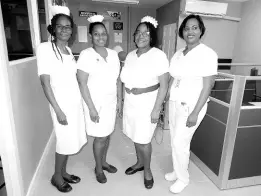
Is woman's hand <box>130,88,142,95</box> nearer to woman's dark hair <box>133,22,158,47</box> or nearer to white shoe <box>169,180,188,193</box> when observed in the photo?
woman's dark hair <box>133,22,158,47</box>

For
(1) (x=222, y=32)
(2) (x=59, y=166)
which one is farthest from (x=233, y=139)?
(1) (x=222, y=32)

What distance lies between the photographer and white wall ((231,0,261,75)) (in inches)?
158

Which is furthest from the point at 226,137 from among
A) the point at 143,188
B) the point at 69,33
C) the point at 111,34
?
the point at 111,34

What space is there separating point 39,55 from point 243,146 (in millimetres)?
Answer: 1821

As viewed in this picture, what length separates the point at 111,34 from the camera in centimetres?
526

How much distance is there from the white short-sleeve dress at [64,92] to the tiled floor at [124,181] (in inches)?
16.8

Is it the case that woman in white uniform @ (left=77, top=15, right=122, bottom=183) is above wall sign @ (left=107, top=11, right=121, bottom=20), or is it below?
below

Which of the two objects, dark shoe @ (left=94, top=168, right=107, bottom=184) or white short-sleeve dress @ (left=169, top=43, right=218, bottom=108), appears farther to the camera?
dark shoe @ (left=94, top=168, right=107, bottom=184)

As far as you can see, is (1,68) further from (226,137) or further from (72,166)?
(226,137)

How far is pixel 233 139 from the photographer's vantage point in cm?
163

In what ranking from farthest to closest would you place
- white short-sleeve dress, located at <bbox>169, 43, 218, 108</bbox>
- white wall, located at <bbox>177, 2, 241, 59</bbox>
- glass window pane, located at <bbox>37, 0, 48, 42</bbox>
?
Result: white wall, located at <bbox>177, 2, 241, 59</bbox> < glass window pane, located at <bbox>37, 0, 48, 42</bbox> < white short-sleeve dress, located at <bbox>169, 43, 218, 108</bbox>

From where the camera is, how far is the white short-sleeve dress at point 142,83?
60.3 inches

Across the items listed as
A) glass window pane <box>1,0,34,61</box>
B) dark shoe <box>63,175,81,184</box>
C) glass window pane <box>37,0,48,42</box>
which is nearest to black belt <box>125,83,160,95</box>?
dark shoe <box>63,175,81,184</box>

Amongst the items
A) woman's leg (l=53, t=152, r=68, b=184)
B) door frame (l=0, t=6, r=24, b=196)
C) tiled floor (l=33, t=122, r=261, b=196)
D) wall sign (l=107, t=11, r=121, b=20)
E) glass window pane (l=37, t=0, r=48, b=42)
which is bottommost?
tiled floor (l=33, t=122, r=261, b=196)
